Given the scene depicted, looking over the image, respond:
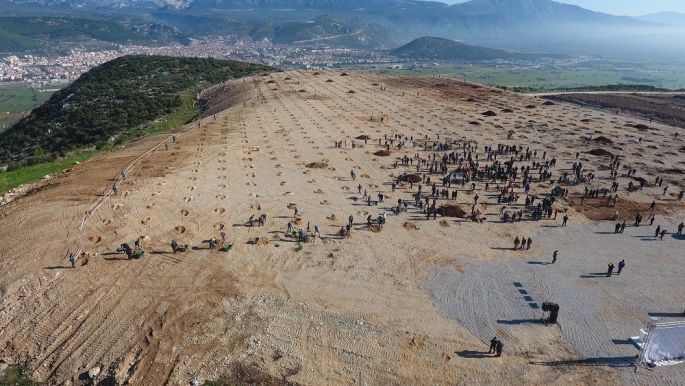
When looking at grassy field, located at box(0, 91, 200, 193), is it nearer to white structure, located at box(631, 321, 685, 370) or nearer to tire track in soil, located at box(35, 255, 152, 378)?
tire track in soil, located at box(35, 255, 152, 378)

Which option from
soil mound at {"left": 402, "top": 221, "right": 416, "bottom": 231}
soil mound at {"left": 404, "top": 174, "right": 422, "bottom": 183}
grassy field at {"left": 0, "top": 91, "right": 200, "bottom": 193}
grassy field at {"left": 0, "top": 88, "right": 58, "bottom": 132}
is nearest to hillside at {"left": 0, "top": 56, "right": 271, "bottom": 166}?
grassy field at {"left": 0, "top": 91, "right": 200, "bottom": 193}

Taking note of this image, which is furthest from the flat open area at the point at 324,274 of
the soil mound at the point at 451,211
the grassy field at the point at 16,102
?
the grassy field at the point at 16,102

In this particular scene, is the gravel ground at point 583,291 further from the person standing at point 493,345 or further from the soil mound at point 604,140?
the soil mound at point 604,140

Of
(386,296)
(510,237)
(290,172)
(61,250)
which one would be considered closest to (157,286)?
(61,250)

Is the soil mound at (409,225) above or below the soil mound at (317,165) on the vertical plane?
below

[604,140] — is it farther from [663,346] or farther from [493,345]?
[493,345]

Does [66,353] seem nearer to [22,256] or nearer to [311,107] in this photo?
[22,256]

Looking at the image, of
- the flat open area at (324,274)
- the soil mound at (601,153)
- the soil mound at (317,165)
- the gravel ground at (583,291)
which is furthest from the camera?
the soil mound at (601,153)
